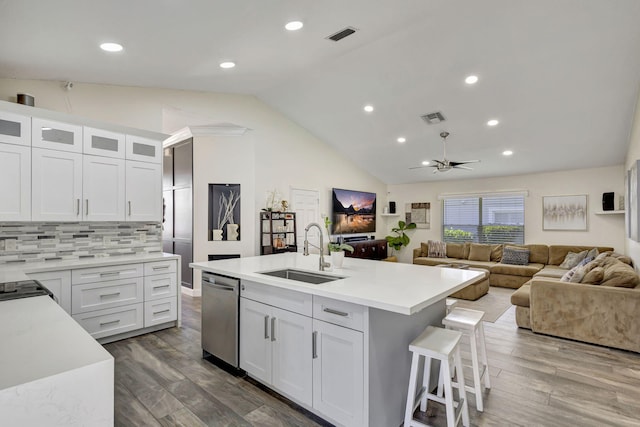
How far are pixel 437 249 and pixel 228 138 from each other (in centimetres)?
550

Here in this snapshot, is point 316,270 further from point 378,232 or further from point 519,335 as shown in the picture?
point 378,232

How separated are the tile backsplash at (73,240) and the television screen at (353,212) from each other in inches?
160

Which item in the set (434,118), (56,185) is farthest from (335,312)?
(434,118)

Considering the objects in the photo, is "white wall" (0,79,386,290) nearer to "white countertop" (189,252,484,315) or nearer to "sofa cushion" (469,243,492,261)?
"white countertop" (189,252,484,315)

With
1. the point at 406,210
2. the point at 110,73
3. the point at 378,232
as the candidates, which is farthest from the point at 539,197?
the point at 110,73

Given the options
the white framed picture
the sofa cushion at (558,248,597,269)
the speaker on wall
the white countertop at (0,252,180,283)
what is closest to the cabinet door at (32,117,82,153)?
the white countertop at (0,252,180,283)

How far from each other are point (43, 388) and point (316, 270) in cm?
204

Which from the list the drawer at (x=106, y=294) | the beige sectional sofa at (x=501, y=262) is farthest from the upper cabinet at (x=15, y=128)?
the beige sectional sofa at (x=501, y=262)

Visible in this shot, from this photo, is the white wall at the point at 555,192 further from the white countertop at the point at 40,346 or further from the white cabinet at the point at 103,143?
the white countertop at the point at 40,346

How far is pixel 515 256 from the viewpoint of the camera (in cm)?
697

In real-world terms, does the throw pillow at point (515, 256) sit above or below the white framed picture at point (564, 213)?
below

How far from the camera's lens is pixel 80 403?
970 mm

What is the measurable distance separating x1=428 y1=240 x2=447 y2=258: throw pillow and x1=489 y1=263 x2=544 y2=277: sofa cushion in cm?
136

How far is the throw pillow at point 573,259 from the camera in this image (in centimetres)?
615
